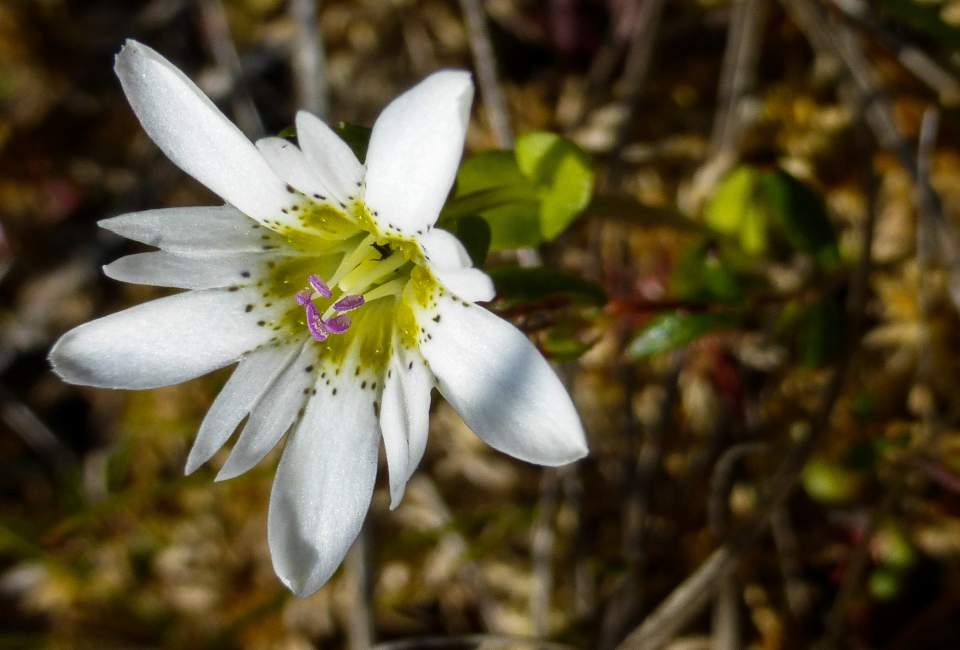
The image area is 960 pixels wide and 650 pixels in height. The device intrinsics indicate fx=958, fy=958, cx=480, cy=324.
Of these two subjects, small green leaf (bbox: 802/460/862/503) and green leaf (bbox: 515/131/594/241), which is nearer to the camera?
green leaf (bbox: 515/131/594/241)

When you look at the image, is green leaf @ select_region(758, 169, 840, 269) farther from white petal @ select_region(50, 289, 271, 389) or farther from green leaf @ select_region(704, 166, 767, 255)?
white petal @ select_region(50, 289, 271, 389)

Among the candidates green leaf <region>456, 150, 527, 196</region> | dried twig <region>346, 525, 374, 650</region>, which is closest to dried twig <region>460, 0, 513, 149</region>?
green leaf <region>456, 150, 527, 196</region>

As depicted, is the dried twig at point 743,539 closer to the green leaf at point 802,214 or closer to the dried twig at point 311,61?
the green leaf at point 802,214

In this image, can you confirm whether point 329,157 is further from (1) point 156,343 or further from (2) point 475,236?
(1) point 156,343

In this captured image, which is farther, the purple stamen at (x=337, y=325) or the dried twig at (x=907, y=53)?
the dried twig at (x=907, y=53)

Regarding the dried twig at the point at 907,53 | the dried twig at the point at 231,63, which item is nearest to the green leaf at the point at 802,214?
the dried twig at the point at 907,53
